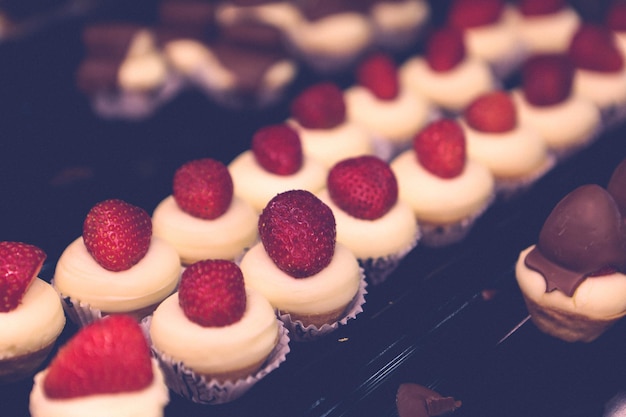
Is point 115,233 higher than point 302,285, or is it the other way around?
point 115,233

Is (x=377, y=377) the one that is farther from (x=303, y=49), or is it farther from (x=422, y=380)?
(x=303, y=49)

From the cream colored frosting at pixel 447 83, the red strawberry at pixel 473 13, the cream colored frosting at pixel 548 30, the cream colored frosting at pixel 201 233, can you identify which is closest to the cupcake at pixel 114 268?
the cream colored frosting at pixel 201 233

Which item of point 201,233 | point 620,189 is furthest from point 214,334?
point 620,189

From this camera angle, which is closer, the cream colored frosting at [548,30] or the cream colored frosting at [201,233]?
the cream colored frosting at [201,233]

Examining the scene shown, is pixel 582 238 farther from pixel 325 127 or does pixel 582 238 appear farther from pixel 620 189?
pixel 325 127

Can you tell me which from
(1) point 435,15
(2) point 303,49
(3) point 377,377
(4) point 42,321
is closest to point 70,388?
(4) point 42,321

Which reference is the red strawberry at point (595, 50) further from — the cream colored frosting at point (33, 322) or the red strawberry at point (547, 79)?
the cream colored frosting at point (33, 322)
